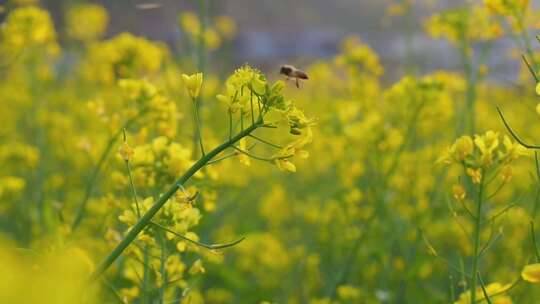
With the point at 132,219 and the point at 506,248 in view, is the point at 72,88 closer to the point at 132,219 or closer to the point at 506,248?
the point at 506,248

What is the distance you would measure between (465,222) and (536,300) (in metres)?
1.39

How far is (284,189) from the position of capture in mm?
4301

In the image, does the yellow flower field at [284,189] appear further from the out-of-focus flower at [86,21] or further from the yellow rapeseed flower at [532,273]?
the out-of-focus flower at [86,21]

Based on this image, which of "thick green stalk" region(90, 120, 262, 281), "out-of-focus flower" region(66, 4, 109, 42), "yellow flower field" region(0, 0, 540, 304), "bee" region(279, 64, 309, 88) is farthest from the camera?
"out-of-focus flower" region(66, 4, 109, 42)

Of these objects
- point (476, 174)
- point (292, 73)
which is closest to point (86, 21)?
point (292, 73)

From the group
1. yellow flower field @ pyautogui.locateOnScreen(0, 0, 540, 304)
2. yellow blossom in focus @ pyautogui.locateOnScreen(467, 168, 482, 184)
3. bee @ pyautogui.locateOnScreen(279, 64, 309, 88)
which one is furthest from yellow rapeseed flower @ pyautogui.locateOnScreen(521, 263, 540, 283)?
bee @ pyautogui.locateOnScreen(279, 64, 309, 88)

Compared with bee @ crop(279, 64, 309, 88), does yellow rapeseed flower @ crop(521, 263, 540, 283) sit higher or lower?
lower

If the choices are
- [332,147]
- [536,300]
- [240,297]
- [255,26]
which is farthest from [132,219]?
[255,26]

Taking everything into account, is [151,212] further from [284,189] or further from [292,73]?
[284,189]

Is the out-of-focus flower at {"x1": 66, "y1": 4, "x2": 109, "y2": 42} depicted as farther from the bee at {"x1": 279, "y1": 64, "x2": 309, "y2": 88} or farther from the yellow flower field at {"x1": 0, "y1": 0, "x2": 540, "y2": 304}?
the bee at {"x1": 279, "y1": 64, "x2": 309, "y2": 88}

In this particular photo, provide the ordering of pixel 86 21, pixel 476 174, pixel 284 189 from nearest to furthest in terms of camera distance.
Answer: pixel 476 174 → pixel 284 189 → pixel 86 21

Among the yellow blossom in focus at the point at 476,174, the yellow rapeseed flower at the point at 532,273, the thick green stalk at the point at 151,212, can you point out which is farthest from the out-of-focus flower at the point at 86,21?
the yellow rapeseed flower at the point at 532,273

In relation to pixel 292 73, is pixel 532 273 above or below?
below

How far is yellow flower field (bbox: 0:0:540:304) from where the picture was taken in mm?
1431
